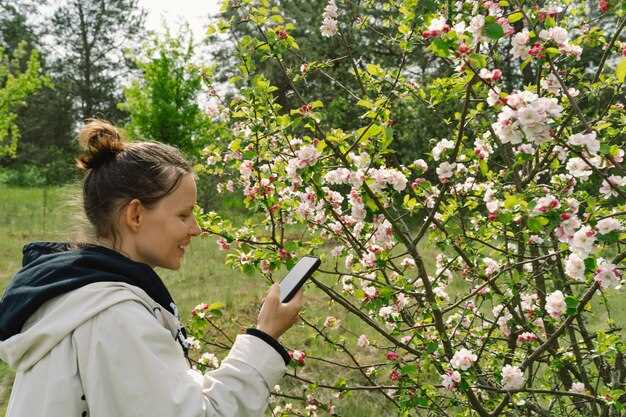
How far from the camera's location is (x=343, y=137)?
2.42m

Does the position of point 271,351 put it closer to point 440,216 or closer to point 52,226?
point 440,216

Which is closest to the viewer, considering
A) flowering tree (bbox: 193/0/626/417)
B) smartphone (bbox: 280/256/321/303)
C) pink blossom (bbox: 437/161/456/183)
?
smartphone (bbox: 280/256/321/303)

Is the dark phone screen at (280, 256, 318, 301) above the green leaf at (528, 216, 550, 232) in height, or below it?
below

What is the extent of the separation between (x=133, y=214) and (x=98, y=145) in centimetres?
22

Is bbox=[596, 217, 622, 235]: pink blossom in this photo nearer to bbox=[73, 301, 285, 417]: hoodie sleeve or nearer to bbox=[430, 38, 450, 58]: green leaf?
bbox=[430, 38, 450, 58]: green leaf

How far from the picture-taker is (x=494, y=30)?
1752 mm

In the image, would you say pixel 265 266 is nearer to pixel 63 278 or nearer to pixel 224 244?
pixel 224 244

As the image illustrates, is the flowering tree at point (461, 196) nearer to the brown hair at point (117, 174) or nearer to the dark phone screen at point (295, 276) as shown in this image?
the dark phone screen at point (295, 276)

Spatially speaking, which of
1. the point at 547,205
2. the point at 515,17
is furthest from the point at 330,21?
the point at 547,205

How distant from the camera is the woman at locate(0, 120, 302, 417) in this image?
1219 millimetres

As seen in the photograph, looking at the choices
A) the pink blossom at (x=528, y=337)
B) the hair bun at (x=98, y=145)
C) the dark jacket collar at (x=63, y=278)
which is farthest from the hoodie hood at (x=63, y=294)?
the pink blossom at (x=528, y=337)

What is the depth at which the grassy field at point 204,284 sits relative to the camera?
4574mm

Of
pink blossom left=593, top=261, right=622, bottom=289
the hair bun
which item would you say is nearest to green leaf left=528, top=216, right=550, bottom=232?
pink blossom left=593, top=261, right=622, bottom=289

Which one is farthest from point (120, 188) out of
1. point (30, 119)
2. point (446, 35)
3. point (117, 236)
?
point (30, 119)
